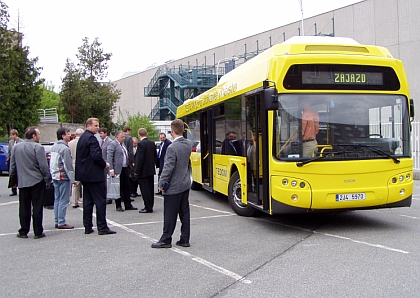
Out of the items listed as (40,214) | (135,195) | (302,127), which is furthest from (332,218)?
(135,195)

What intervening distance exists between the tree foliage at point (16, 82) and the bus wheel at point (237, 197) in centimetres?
2732

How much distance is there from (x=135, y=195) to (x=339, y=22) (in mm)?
30144

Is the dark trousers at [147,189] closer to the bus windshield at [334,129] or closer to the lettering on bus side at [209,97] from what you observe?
the lettering on bus side at [209,97]

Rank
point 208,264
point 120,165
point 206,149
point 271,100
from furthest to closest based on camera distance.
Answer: point 206,149 < point 120,165 < point 271,100 < point 208,264

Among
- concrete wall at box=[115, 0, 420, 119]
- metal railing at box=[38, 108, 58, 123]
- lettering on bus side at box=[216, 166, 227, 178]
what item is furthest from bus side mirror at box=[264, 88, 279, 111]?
metal railing at box=[38, 108, 58, 123]

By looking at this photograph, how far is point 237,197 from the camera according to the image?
10008 mm

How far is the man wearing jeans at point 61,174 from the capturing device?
8812 mm

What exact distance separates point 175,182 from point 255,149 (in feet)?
7.43

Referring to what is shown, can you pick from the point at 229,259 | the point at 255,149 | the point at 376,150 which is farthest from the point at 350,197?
the point at 229,259

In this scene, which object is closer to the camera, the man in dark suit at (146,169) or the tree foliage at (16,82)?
the man in dark suit at (146,169)

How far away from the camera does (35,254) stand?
23.1 ft

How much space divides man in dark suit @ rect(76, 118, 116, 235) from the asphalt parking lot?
20.7 inches

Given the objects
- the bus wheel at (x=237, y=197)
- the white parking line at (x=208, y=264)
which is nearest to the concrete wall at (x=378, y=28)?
the bus wheel at (x=237, y=197)

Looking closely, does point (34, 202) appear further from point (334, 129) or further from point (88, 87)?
point (88, 87)
